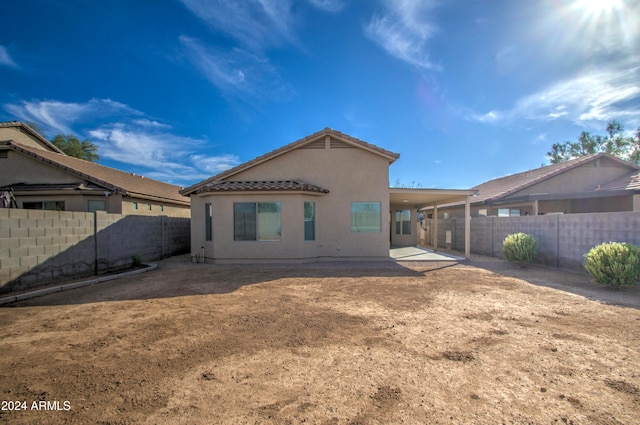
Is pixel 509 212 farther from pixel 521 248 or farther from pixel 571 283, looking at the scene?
pixel 571 283

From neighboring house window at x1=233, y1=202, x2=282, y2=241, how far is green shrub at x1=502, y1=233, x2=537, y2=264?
373 inches

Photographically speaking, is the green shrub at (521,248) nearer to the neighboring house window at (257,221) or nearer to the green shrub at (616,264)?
the green shrub at (616,264)

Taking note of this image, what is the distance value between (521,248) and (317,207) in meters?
8.30

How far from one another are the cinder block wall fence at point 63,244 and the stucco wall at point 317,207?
260 cm

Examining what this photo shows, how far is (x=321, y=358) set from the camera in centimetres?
351

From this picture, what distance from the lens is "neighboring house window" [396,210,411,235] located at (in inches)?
773


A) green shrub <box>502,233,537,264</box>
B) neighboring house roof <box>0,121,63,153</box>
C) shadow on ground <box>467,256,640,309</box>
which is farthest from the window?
neighboring house roof <box>0,121,63,153</box>

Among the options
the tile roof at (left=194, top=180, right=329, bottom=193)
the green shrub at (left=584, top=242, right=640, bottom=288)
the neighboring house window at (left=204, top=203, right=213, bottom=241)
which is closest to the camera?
the green shrub at (left=584, top=242, right=640, bottom=288)

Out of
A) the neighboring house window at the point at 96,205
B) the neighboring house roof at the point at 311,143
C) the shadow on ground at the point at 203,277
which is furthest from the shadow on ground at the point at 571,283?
the neighboring house window at the point at 96,205

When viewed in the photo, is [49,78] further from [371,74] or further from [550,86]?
[550,86]

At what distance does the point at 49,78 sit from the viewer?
50.2 feet

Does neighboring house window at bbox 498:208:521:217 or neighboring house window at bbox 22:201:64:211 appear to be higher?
neighboring house window at bbox 22:201:64:211

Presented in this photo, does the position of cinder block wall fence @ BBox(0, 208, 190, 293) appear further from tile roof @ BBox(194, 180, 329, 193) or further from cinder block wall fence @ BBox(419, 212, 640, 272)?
cinder block wall fence @ BBox(419, 212, 640, 272)

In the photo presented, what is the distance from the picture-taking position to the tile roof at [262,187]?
11.3 m
